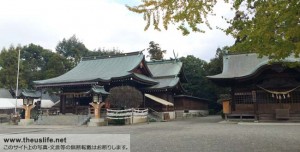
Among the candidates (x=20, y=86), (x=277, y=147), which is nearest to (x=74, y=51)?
(x=20, y=86)

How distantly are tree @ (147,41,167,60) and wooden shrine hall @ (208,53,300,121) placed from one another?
2998 centimetres

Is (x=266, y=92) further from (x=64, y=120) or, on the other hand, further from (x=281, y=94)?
(x=64, y=120)

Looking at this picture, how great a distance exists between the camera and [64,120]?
82.7ft

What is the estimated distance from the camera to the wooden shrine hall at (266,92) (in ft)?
72.0

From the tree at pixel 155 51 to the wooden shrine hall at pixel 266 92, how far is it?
2998cm

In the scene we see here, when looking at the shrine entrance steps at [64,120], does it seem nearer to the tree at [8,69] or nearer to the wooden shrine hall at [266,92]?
the wooden shrine hall at [266,92]

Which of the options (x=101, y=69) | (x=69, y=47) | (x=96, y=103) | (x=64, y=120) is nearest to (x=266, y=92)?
(x=96, y=103)

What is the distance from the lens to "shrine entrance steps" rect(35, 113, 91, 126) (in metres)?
24.2

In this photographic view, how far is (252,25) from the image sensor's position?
6438mm

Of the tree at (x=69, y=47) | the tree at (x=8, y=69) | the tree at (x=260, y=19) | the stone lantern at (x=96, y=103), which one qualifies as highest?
the tree at (x=69, y=47)

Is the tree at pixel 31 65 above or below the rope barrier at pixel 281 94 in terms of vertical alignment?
above

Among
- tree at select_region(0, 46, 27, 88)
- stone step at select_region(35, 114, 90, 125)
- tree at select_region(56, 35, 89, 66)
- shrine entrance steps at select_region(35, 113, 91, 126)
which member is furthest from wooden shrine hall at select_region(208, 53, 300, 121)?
tree at select_region(56, 35, 89, 66)

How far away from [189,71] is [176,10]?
42396mm

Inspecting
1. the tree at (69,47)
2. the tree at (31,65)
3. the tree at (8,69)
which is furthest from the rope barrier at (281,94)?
the tree at (69,47)
